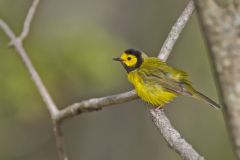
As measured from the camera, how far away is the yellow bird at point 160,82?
14.5 ft

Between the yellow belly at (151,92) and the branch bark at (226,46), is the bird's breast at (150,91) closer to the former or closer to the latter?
the yellow belly at (151,92)

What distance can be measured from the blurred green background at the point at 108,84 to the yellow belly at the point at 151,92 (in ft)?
8.22

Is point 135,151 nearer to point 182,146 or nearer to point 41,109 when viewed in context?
point 41,109

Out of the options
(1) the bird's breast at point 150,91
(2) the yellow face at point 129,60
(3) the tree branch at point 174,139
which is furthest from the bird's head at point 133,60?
(3) the tree branch at point 174,139

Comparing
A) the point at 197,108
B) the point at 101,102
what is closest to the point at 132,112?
the point at 197,108

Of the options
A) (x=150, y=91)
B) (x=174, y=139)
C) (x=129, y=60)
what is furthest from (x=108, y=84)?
(x=174, y=139)

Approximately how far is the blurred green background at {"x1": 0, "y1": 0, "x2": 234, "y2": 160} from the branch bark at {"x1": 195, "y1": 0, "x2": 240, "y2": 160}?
5758mm

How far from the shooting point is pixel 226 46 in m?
1.34

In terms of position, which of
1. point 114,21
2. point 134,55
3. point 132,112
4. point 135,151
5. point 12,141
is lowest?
point 135,151

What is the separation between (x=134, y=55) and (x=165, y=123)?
5.51 ft

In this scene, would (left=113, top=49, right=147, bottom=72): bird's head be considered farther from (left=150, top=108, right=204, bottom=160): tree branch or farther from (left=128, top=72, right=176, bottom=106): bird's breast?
(left=150, top=108, right=204, bottom=160): tree branch

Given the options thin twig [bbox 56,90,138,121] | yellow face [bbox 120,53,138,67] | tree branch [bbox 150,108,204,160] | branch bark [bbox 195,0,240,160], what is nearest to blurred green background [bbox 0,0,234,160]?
yellow face [bbox 120,53,138,67]

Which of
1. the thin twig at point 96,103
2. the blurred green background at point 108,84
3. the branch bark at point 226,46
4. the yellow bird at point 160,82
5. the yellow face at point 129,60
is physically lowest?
the blurred green background at point 108,84

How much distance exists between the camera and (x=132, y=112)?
9.85 metres
